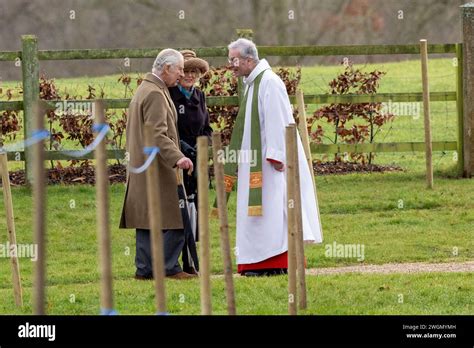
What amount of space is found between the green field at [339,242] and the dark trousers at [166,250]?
0.16m

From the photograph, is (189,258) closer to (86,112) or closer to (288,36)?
(86,112)

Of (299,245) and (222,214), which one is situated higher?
(222,214)

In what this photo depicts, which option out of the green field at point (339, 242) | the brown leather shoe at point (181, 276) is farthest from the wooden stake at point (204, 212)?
the brown leather shoe at point (181, 276)

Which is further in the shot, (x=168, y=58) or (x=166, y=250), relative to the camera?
(x=166, y=250)

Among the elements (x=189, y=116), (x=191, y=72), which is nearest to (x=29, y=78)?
(x=189, y=116)

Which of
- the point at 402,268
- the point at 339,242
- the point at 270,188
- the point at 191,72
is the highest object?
the point at 191,72

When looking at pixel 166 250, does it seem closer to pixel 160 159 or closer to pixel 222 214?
pixel 160 159

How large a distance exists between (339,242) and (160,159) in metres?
2.79

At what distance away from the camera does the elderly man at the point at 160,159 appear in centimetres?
1191

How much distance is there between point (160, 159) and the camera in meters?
12.1

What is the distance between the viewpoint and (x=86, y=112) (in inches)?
713

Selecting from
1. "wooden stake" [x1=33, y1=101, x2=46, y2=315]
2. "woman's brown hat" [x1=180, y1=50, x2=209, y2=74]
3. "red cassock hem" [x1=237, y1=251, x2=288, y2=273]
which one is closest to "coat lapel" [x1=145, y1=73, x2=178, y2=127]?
"woman's brown hat" [x1=180, y1=50, x2=209, y2=74]

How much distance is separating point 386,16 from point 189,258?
12.7 metres
